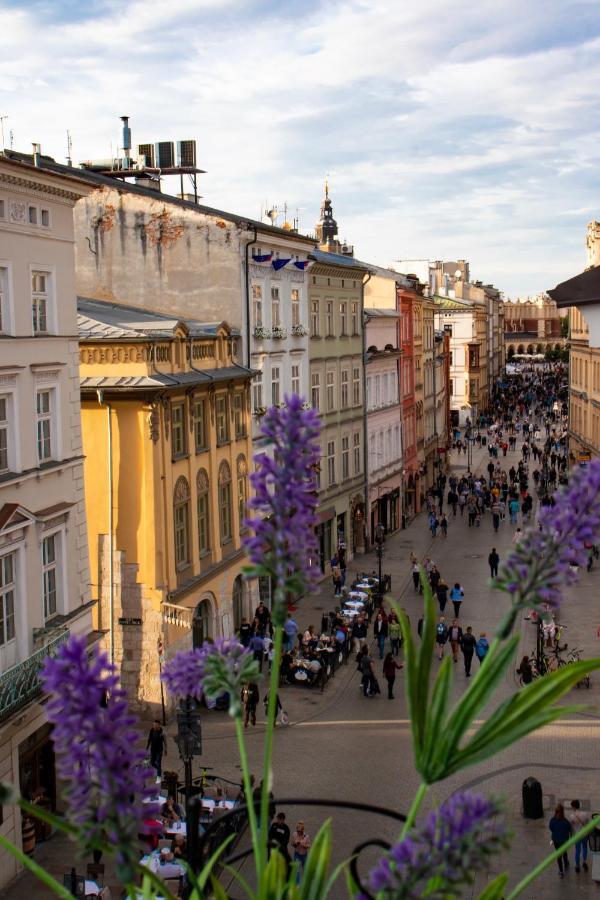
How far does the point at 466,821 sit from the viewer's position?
13.9ft

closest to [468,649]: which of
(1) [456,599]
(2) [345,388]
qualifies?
(1) [456,599]

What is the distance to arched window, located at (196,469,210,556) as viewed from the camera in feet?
102

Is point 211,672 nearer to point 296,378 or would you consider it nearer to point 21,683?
point 21,683

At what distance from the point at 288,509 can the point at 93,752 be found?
3.99 ft

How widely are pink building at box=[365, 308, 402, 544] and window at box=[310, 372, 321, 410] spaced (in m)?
7.16

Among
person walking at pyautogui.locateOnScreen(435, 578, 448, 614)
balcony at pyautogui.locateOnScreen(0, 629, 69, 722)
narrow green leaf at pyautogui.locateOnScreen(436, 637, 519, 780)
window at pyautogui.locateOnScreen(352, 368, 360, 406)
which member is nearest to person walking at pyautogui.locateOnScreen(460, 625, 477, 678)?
person walking at pyautogui.locateOnScreen(435, 578, 448, 614)

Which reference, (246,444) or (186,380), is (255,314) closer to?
(246,444)

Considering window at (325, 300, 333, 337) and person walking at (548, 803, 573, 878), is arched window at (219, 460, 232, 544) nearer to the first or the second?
window at (325, 300, 333, 337)

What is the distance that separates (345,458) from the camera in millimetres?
49031

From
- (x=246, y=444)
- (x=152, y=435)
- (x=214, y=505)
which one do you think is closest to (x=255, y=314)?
(x=246, y=444)

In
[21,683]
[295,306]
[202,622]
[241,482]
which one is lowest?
[202,622]

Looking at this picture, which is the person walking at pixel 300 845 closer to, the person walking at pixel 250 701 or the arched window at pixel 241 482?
the person walking at pixel 250 701

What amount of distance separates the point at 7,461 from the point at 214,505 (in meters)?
12.8

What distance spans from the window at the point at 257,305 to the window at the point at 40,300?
53.1 ft
